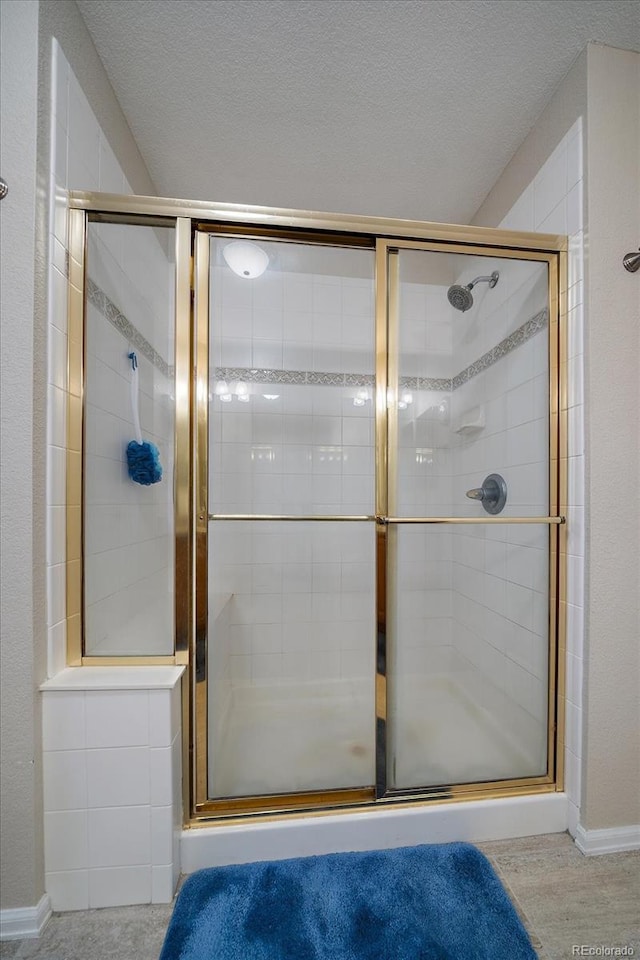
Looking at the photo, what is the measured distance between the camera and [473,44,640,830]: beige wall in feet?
4.22

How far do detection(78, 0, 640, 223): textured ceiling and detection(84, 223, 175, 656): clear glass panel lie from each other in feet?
2.05

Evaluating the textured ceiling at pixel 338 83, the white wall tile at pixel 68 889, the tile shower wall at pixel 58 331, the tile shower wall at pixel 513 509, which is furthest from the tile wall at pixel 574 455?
the tile shower wall at pixel 58 331

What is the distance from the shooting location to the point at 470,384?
4.73ft

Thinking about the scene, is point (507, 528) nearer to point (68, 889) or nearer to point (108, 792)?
point (108, 792)

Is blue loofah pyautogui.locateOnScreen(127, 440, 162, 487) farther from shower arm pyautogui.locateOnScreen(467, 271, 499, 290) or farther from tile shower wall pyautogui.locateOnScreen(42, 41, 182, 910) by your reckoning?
shower arm pyautogui.locateOnScreen(467, 271, 499, 290)

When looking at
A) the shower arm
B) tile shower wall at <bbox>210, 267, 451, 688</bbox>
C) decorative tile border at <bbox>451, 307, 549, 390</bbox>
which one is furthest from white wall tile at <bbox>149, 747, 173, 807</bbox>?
the shower arm

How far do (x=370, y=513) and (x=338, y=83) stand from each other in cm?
150

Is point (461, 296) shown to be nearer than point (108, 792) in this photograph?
No

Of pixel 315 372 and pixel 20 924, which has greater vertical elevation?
pixel 315 372

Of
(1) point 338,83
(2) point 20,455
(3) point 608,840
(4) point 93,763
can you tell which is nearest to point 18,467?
(2) point 20,455

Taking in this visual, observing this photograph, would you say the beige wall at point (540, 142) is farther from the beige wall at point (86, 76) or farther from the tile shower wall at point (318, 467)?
the beige wall at point (86, 76)

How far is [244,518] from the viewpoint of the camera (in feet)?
4.32

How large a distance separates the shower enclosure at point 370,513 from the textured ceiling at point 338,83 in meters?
0.55

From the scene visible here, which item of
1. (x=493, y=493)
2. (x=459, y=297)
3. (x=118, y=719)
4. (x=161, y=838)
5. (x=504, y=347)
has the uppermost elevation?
(x=459, y=297)
